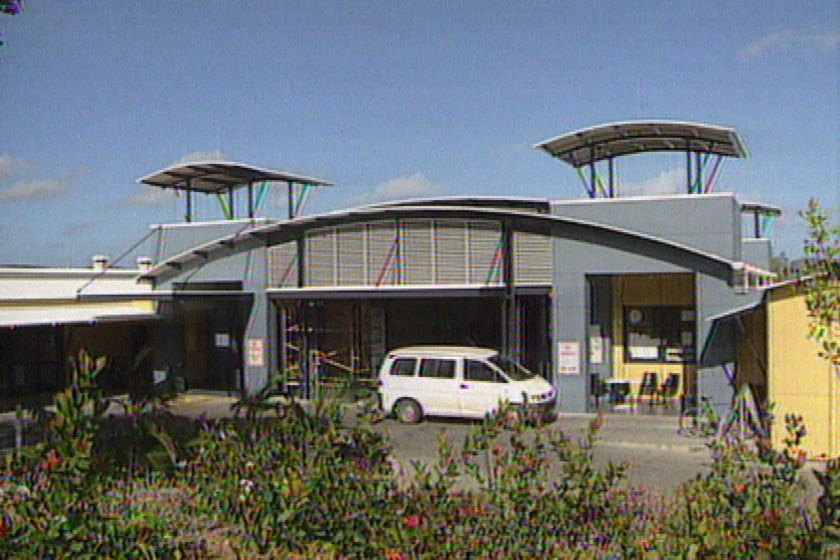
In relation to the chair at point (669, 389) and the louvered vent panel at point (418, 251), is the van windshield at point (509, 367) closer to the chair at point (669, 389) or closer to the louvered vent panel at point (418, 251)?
the louvered vent panel at point (418, 251)

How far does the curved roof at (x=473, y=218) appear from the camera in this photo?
17.7 m

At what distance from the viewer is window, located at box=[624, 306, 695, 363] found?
20636 mm

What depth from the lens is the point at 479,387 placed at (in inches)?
667

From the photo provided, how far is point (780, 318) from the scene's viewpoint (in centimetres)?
1377

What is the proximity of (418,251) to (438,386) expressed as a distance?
→ 392 cm

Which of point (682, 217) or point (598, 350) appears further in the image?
point (598, 350)

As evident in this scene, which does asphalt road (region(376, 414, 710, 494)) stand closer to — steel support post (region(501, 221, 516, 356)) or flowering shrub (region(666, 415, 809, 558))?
steel support post (region(501, 221, 516, 356))

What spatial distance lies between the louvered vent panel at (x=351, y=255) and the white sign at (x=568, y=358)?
496 centimetres


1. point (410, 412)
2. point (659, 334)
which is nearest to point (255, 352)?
point (410, 412)

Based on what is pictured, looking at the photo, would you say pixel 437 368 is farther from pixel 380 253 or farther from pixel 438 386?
pixel 380 253

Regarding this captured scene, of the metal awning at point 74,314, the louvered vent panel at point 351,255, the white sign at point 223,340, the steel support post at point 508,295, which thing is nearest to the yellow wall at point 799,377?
the steel support post at point 508,295

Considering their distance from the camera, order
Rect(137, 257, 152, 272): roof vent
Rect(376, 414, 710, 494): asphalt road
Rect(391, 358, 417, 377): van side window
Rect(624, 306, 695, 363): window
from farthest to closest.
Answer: Rect(137, 257, 152, 272): roof vent, Rect(624, 306, 695, 363): window, Rect(391, 358, 417, 377): van side window, Rect(376, 414, 710, 494): asphalt road

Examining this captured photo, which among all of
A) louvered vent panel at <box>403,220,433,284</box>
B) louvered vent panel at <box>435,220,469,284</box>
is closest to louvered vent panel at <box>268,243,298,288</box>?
louvered vent panel at <box>403,220,433,284</box>

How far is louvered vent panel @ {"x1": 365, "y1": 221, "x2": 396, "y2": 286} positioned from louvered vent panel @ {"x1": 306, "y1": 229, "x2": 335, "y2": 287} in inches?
39.3
